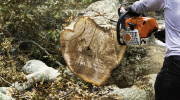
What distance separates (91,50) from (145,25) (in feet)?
2.98

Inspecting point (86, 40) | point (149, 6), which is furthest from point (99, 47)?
point (149, 6)

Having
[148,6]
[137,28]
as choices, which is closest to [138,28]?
[137,28]

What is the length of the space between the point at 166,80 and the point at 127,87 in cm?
113

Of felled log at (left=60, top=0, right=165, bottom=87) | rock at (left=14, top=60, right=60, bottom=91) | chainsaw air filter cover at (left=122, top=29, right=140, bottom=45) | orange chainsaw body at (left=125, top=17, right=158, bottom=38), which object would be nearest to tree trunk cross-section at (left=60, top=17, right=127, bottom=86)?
felled log at (left=60, top=0, right=165, bottom=87)

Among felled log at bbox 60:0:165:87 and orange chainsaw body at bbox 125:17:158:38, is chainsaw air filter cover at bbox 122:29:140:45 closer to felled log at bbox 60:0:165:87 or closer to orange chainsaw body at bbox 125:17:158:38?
orange chainsaw body at bbox 125:17:158:38

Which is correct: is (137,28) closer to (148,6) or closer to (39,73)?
(148,6)

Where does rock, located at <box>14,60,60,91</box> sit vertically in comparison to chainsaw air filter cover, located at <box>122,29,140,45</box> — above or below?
below

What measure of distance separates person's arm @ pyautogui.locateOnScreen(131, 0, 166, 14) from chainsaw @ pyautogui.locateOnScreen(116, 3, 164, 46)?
0.36 feet

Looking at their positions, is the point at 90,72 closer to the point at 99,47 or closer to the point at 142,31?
the point at 99,47

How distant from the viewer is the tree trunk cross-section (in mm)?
2113

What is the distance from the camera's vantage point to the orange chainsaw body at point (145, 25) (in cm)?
163

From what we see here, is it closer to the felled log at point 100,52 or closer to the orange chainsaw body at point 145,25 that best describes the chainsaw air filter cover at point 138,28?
the orange chainsaw body at point 145,25

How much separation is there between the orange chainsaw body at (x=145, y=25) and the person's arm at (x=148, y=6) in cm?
11

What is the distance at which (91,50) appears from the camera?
2223 millimetres
